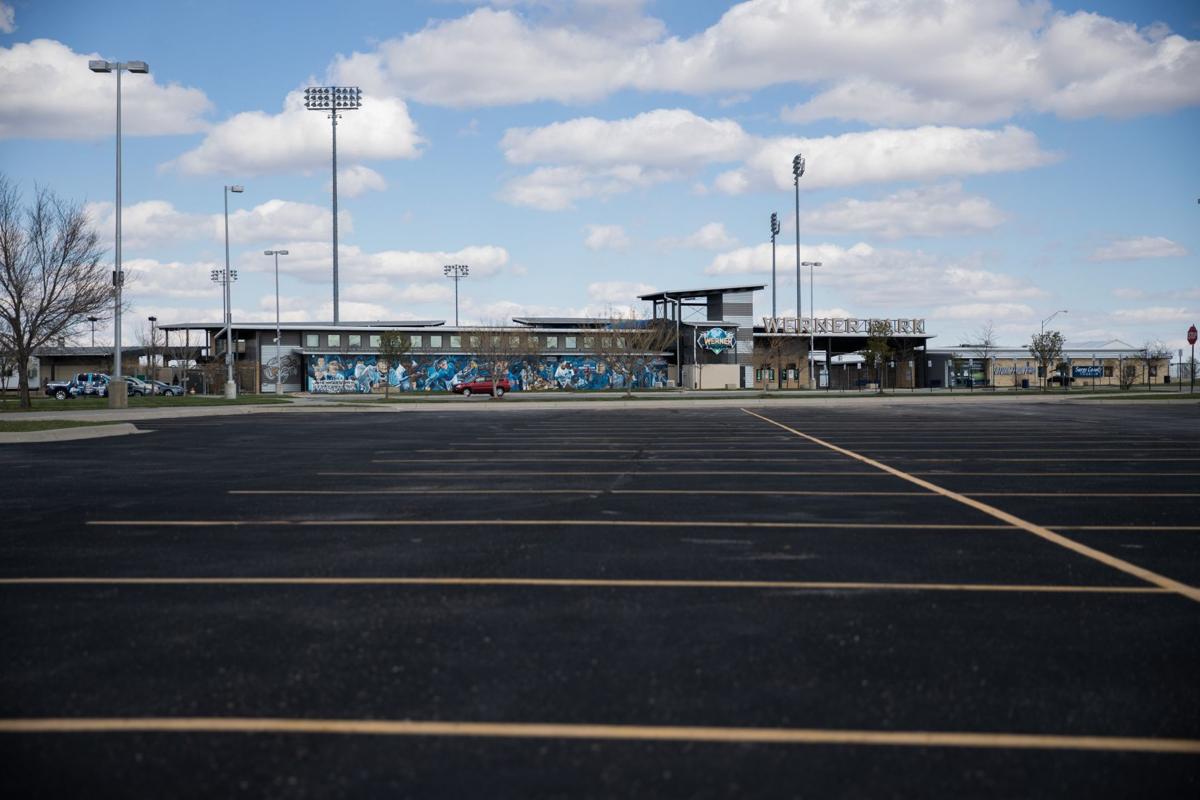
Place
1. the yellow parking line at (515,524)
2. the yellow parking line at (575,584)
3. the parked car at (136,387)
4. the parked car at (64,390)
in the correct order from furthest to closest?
the parked car at (136,387) → the parked car at (64,390) → the yellow parking line at (515,524) → the yellow parking line at (575,584)

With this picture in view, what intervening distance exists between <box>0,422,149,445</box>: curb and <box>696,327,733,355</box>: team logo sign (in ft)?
190

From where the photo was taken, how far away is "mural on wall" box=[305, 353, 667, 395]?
76.8 m

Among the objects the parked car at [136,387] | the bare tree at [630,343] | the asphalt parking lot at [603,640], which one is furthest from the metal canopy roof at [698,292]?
the asphalt parking lot at [603,640]

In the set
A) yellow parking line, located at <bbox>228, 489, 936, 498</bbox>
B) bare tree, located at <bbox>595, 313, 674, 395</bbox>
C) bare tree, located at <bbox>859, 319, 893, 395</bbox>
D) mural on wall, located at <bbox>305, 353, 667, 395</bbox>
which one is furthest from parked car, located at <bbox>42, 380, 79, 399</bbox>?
yellow parking line, located at <bbox>228, 489, 936, 498</bbox>

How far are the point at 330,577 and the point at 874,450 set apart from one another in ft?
46.3

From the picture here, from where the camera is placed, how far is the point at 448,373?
7881 cm

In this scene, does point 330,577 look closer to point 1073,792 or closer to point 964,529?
point 1073,792

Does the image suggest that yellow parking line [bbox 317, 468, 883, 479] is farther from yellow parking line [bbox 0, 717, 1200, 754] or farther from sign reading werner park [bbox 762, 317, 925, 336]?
sign reading werner park [bbox 762, 317, 925, 336]

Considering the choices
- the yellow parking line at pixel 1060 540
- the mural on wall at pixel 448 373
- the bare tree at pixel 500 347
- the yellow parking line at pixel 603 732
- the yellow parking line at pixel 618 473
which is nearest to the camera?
the yellow parking line at pixel 603 732

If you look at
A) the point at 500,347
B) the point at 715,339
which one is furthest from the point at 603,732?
the point at 715,339

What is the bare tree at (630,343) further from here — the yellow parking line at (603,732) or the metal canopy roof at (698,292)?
the yellow parking line at (603,732)

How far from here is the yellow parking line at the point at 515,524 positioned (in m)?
9.85

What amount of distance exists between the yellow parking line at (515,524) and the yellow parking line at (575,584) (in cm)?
254

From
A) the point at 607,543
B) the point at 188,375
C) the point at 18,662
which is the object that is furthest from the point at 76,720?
the point at 188,375
